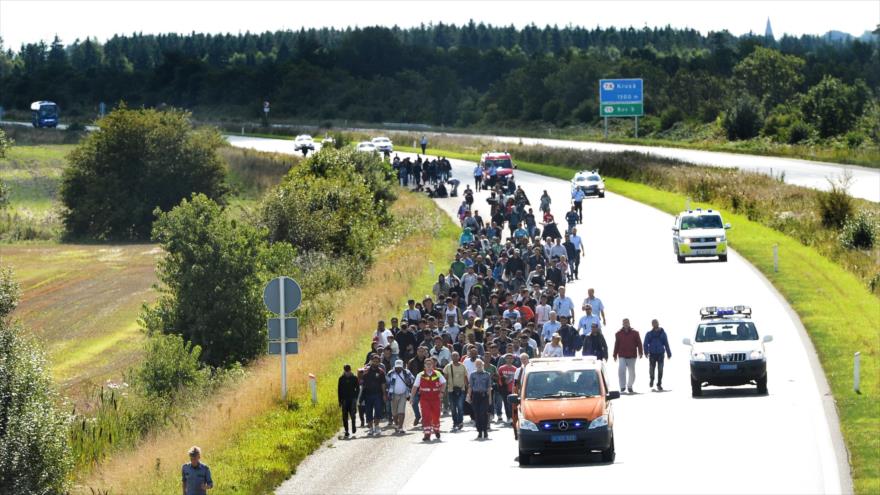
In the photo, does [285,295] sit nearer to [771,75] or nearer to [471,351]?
[471,351]

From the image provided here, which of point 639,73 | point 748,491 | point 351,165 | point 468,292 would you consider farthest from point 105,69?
point 748,491

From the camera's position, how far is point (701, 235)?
151ft

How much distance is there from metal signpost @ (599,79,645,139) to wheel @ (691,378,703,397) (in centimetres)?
7445

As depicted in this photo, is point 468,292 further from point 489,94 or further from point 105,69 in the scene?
point 105,69

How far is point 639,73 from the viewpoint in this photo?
14512 cm

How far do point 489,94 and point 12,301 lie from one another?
407 feet

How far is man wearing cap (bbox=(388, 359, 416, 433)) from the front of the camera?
987 inches

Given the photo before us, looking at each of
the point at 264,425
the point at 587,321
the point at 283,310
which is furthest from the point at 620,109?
the point at 264,425

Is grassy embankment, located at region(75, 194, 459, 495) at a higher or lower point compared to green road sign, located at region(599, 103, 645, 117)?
lower

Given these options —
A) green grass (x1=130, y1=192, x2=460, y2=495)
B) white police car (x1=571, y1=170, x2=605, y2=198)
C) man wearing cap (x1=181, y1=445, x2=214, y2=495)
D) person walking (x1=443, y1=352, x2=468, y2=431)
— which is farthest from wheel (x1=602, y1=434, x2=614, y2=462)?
white police car (x1=571, y1=170, x2=605, y2=198)

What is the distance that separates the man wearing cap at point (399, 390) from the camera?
2506cm

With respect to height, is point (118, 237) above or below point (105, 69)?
below

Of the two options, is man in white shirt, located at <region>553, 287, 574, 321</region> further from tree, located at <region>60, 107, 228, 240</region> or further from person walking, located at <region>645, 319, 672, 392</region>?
tree, located at <region>60, 107, 228, 240</region>

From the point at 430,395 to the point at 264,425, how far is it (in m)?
3.86
